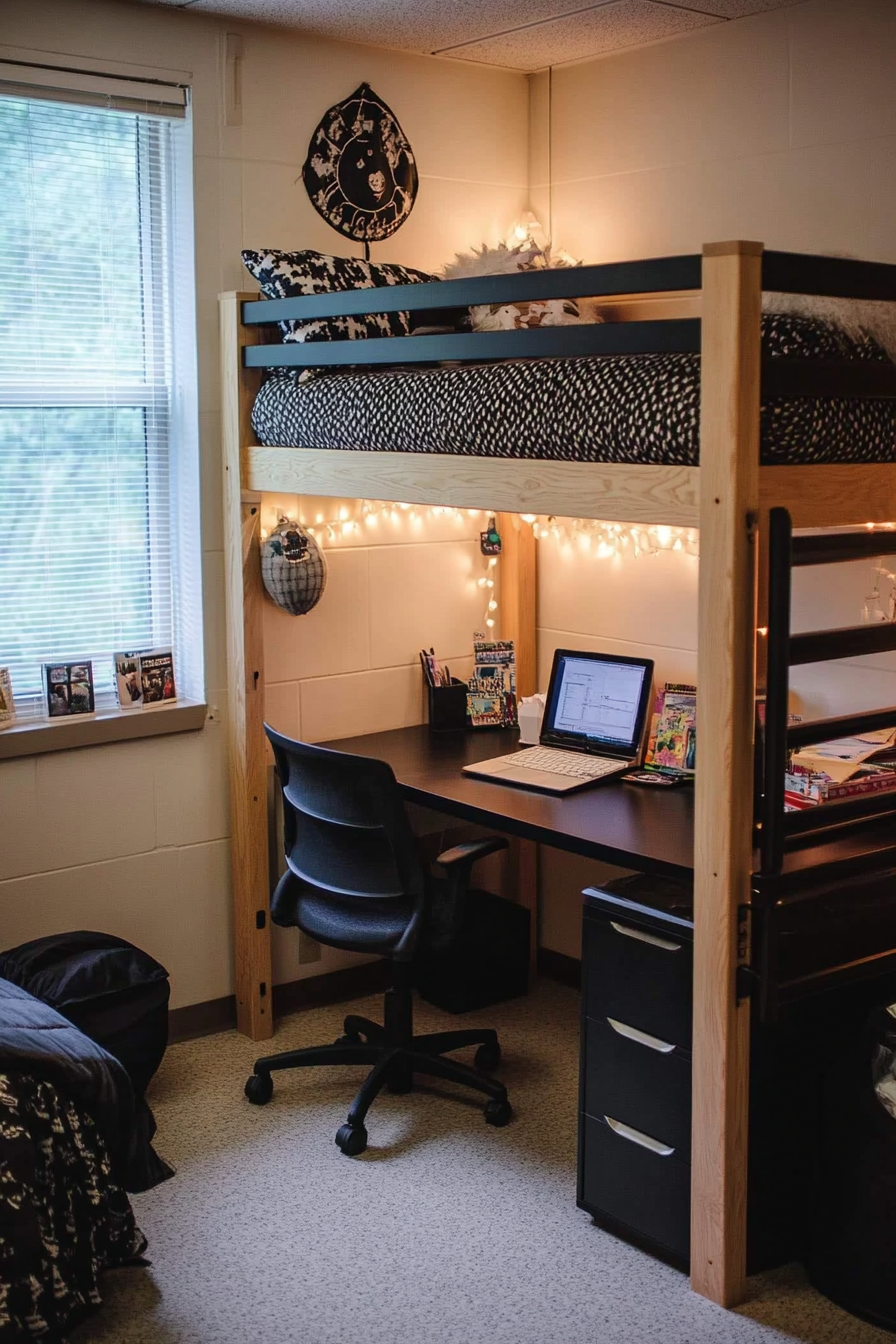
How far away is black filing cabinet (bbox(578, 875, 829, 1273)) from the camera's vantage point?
251 cm

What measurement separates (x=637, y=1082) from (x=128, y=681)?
1.59 metres

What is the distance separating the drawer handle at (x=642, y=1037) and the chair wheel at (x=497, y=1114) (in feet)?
1.97

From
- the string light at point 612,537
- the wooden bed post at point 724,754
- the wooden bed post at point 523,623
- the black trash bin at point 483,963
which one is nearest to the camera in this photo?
the wooden bed post at point 724,754

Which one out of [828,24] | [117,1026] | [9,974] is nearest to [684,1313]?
[117,1026]

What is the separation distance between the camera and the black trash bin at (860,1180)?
236 cm

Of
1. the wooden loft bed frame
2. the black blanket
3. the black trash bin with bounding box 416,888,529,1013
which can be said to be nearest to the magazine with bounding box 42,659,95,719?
the black blanket

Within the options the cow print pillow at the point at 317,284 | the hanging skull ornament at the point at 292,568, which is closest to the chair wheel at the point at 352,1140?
the hanging skull ornament at the point at 292,568

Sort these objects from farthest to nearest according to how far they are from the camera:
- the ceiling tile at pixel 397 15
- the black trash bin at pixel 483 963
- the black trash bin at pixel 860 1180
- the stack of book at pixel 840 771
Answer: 1. the black trash bin at pixel 483 963
2. the ceiling tile at pixel 397 15
3. the stack of book at pixel 840 771
4. the black trash bin at pixel 860 1180

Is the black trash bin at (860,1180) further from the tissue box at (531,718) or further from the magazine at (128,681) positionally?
the magazine at (128,681)

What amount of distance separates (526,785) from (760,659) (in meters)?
0.60

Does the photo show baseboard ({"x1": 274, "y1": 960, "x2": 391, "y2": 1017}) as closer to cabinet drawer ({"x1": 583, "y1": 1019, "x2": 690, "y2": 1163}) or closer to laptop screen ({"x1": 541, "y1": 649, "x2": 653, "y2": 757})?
laptop screen ({"x1": 541, "y1": 649, "x2": 653, "y2": 757})

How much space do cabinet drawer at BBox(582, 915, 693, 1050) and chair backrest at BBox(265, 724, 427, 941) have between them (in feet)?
1.53

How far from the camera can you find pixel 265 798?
358cm

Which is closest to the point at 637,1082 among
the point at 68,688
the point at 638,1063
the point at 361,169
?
the point at 638,1063
